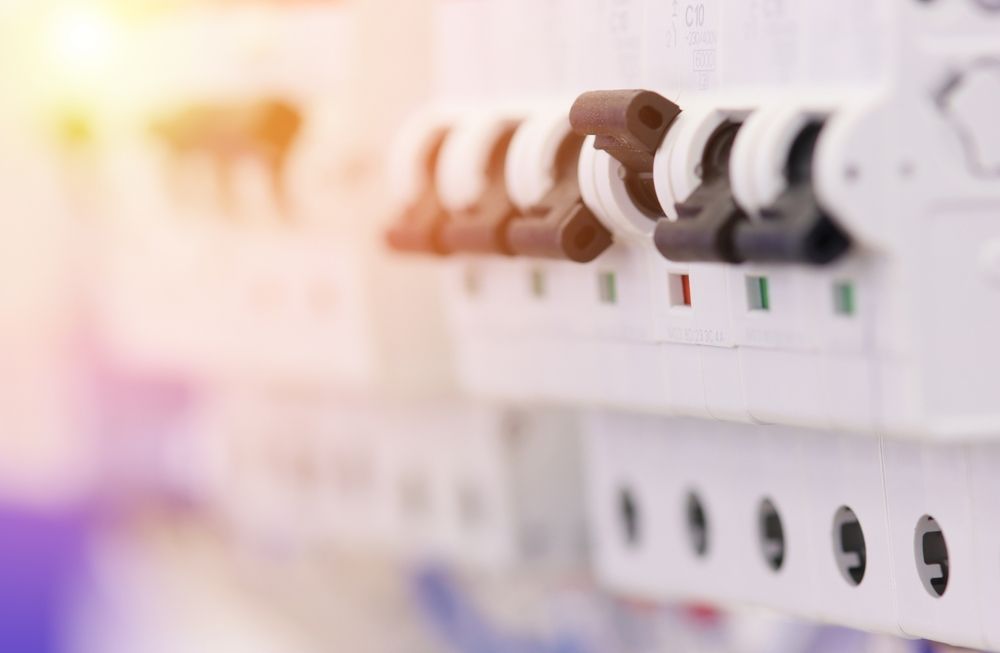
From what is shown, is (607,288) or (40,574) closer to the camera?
(607,288)

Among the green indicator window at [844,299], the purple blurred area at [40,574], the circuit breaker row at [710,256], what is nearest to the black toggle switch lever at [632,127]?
the circuit breaker row at [710,256]

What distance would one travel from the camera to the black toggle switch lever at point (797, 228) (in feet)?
2.35

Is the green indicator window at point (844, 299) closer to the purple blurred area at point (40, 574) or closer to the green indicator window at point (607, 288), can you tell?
the green indicator window at point (607, 288)

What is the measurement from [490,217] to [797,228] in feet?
0.88

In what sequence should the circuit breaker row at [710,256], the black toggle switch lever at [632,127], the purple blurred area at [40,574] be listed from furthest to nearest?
the purple blurred area at [40,574]
the black toggle switch lever at [632,127]
the circuit breaker row at [710,256]

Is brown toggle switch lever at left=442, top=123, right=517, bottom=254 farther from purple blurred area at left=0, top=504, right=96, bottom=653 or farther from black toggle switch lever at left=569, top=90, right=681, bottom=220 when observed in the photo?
purple blurred area at left=0, top=504, right=96, bottom=653

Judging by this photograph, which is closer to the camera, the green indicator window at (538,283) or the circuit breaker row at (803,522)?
the circuit breaker row at (803,522)

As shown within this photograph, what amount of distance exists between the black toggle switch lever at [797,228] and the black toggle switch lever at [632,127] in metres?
0.08

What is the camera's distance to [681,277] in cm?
85

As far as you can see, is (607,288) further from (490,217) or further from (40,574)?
(40,574)

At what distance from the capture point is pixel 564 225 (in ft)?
2.90

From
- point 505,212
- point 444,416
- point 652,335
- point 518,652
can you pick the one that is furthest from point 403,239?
point 518,652

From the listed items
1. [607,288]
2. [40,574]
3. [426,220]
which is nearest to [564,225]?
[607,288]

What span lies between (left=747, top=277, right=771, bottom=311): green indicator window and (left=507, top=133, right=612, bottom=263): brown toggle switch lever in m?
0.10
